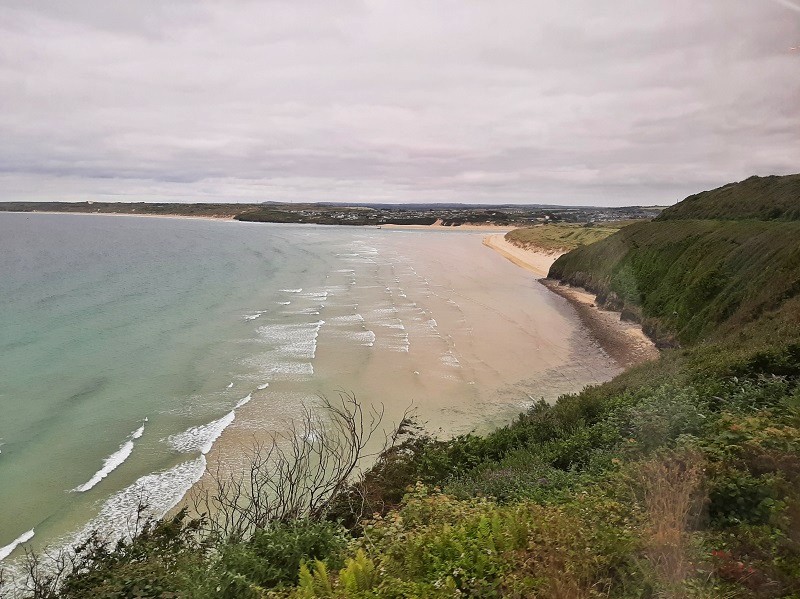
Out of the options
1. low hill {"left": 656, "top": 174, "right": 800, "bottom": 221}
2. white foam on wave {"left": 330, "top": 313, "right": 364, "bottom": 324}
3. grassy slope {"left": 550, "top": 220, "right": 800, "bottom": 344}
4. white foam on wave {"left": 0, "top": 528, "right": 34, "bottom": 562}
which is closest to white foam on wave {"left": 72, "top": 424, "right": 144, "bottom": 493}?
white foam on wave {"left": 0, "top": 528, "right": 34, "bottom": 562}

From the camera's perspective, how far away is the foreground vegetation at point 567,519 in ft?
17.4

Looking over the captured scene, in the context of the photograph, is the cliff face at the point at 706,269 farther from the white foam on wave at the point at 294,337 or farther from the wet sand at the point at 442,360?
the white foam on wave at the point at 294,337

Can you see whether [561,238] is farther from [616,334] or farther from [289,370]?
[289,370]

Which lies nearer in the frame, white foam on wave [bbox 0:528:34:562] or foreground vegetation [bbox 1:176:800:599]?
foreground vegetation [bbox 1:176:800:599]

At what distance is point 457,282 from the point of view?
2018 inches

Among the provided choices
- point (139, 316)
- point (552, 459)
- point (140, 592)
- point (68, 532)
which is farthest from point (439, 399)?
point (139, 316)

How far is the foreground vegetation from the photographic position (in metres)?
5.31

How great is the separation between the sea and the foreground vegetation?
405 centimetres

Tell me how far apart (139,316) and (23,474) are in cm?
2020

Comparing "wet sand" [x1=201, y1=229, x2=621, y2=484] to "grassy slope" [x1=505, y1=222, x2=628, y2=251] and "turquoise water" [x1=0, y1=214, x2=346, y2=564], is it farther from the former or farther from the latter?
"grassy slope" [x1=505, y1=222, x2=628, y2=251]

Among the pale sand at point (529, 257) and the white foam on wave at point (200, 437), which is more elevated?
the pale sand at point (529, 257)

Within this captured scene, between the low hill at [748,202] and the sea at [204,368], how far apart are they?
1570 centimetres

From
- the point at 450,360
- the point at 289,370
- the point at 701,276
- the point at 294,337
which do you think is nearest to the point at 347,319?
the point at 294,337

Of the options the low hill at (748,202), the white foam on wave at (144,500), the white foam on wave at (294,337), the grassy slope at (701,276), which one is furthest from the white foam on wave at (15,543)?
the low hill at (748,202)
